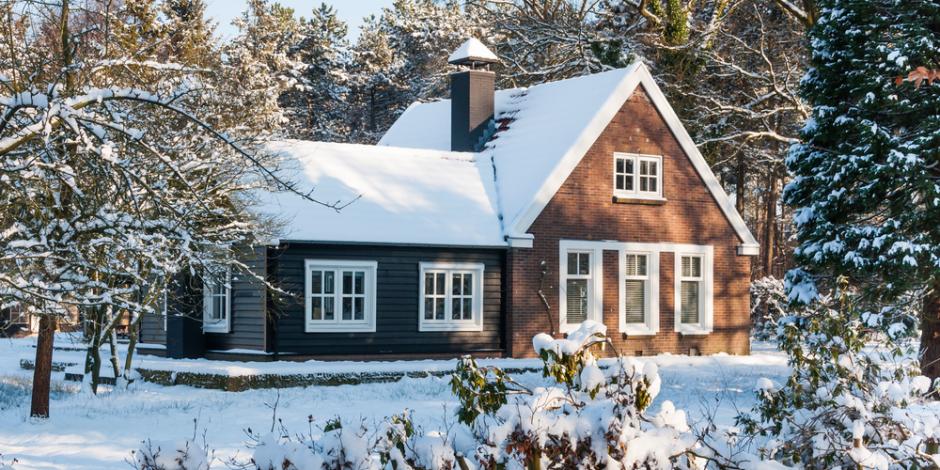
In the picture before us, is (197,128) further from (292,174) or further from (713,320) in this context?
(713,320)

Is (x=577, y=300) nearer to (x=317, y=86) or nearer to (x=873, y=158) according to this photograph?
(x=873, y=158)

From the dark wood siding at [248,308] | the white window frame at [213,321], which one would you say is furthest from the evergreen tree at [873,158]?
the white window frame at [213,321]

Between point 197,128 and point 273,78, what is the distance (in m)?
29.8

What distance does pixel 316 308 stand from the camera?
79.4 ft

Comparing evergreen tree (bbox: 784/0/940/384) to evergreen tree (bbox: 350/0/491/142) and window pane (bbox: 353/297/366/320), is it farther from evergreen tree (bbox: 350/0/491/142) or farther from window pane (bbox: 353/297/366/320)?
evergreen tree (bbox: 350/0/491/142)

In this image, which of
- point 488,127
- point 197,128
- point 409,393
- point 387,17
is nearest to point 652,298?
point 488,127

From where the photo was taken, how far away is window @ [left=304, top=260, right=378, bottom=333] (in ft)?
79.1

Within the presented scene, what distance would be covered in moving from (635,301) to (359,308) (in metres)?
6.67

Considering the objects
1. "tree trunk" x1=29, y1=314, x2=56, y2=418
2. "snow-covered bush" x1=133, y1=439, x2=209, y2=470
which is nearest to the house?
"tree trunk" x1=29, y1=314, x2=56, y2=418

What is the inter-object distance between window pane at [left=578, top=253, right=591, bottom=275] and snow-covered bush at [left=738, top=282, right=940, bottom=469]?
51.5ft

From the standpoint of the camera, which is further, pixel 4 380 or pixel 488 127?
pixel 488 127

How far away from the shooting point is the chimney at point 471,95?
30141 millimetres

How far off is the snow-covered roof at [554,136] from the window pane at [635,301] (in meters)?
2.97

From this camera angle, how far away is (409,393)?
21359 mm
